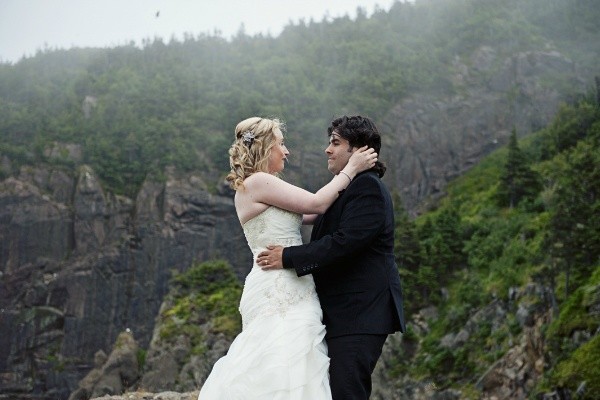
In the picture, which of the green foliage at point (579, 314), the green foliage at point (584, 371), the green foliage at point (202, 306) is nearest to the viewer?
the green foliage at point (584, 371)

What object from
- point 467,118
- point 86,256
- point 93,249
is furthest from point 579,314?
point 467,118

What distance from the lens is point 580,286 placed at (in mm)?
25297

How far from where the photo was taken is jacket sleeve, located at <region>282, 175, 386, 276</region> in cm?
456

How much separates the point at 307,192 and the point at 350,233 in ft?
1.48

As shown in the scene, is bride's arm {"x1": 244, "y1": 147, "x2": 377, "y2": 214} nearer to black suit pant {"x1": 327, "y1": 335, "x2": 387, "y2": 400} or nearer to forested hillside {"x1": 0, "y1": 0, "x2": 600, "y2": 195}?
black suit pant {"x1": 327, "y1": 335, "x2": 387, "y2": 400}

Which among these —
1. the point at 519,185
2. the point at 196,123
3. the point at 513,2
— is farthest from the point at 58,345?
the point at 513,2

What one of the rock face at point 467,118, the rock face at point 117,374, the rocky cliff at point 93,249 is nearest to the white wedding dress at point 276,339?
the rock face at point 117,374

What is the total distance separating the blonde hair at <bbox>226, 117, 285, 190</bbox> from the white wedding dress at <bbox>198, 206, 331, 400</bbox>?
0.29 metres

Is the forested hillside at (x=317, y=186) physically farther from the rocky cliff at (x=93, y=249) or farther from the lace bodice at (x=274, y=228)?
the lace bodice at (x=274, y=228)

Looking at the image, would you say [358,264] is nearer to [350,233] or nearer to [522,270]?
[350,233]

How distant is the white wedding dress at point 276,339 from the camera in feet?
14.9

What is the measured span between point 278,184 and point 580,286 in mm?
22595

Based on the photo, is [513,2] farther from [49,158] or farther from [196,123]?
[49,158]

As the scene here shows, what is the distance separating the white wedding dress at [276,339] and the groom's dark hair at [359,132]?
60 cm
